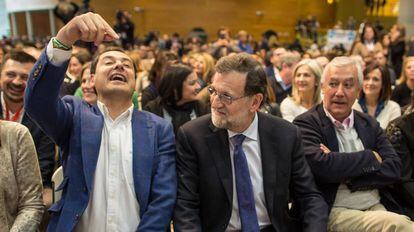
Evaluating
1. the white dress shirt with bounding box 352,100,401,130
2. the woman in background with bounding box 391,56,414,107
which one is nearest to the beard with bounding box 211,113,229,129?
the white dress shirt with bounding box 352,100,401,130

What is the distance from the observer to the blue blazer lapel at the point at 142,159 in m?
1.90

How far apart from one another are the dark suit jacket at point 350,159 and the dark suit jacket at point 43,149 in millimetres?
1530

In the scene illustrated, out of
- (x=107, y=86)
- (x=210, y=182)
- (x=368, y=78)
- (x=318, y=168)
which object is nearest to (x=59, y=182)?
(x=107, y=86)

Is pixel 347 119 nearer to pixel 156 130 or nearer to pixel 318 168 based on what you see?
pixel 318 168

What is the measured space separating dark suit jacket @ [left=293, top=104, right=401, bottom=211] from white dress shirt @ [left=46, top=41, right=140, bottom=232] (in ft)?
3.17

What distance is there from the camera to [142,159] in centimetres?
192

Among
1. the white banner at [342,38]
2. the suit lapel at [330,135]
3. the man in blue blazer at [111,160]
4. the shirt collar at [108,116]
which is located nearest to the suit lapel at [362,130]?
the suit lapel at [330,135]

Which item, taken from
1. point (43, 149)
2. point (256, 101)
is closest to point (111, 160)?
point (256, 101)

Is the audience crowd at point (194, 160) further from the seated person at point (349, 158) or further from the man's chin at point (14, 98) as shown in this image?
the man's chin at point (14, 98)

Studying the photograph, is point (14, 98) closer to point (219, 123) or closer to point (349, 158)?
point (219, 123)

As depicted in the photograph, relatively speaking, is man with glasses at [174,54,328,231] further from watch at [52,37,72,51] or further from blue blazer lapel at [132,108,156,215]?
watch at [52,37,72,51]

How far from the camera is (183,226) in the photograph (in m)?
1.90

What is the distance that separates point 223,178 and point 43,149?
1265 millimetres

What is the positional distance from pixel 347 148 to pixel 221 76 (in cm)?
91
